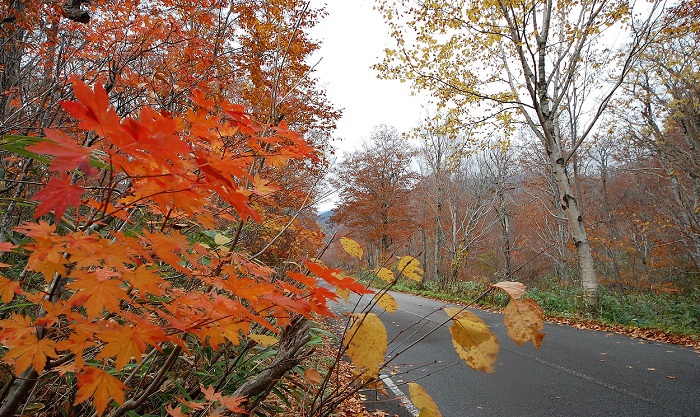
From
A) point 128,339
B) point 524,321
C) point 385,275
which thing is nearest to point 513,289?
point 524,321

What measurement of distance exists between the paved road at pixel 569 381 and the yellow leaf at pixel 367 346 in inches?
54.3

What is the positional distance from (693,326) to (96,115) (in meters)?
10.1

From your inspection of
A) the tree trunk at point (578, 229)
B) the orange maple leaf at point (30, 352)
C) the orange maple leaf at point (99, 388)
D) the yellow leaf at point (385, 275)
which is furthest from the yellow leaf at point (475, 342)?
the tree trunk at point (578, 229)

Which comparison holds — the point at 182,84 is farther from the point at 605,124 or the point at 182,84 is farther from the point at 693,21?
the point at 605,124

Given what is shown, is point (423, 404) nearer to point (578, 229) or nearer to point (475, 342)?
point (475, 342)

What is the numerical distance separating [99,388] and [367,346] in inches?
29.7

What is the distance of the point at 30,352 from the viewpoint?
36.9 inches

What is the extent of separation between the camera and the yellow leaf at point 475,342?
3.54 feet

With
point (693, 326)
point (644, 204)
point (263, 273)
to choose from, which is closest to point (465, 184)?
point (644, 204)

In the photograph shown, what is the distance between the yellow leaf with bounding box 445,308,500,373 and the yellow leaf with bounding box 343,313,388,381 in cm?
24

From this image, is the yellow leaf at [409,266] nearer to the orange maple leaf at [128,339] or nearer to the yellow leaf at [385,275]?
the yellow leaf at [385,275]

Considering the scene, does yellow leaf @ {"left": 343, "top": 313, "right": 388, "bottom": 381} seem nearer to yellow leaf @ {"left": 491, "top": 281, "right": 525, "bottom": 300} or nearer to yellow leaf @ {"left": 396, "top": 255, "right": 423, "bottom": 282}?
yellow leaf @ {"left": 396, "top": 255, "right": 423, "bottom": 282}

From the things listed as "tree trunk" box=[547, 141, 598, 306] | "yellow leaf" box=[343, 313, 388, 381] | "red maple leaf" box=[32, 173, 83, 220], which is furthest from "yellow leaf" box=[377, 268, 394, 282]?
"tree trunk" box=[547, 141, 598, 306]

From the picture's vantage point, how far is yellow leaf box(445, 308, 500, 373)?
1.08 metres
